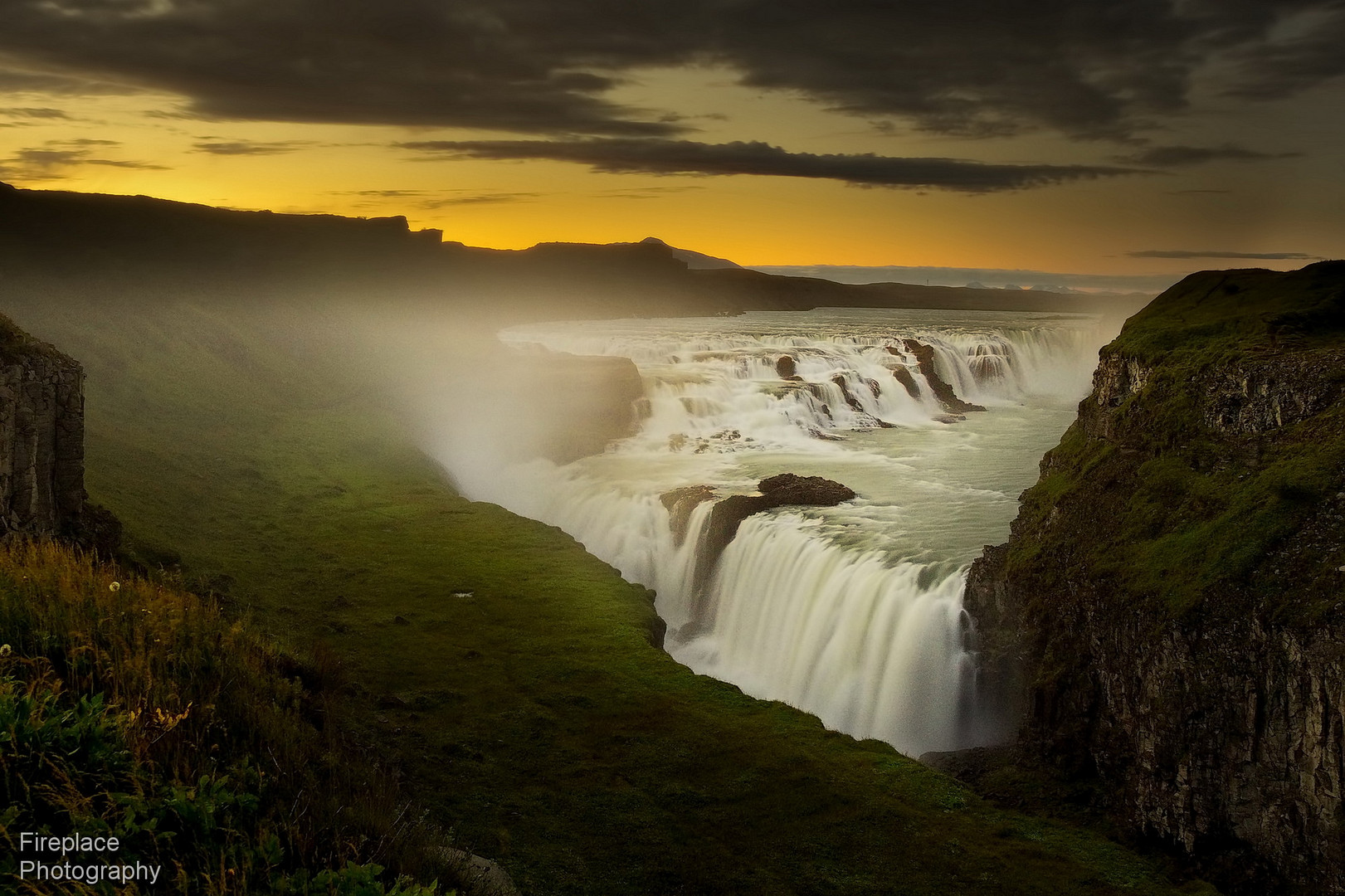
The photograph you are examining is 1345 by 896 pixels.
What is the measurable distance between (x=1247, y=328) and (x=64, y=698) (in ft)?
73.5

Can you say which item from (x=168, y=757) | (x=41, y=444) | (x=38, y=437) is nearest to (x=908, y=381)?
(x=41, y=444)

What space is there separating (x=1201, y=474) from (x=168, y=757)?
58.3 ft

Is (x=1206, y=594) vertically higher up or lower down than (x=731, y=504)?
higher up

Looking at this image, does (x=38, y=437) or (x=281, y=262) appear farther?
(x=281, y=262)

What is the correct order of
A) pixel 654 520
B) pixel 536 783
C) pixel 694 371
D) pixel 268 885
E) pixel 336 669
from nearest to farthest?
pixel 268 885 < pixel 536 783 < pixel 336 669 < pixel 654 520 < pixel 694 371

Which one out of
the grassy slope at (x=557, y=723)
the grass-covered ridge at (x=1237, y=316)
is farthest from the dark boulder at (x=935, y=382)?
the grassy slope at (x=557, y=723)

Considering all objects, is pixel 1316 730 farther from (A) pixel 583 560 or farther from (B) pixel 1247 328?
(A) pixel 583 560

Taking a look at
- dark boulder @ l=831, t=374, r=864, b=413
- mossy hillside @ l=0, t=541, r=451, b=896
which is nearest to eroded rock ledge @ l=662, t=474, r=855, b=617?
mossy hillside @ l=0, t=541, r=451, b=896

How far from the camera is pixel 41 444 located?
19.1 metres

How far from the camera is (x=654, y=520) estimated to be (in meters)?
36.5

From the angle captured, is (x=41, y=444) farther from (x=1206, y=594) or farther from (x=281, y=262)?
(x=281, y=262)

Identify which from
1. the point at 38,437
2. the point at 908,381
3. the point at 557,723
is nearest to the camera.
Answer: the point at 557,723

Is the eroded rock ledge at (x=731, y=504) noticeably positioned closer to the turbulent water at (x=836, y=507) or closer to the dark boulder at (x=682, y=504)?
the dark boulder at (x=682, y=504)

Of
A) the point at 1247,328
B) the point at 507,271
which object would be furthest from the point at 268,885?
the point at 507,271
